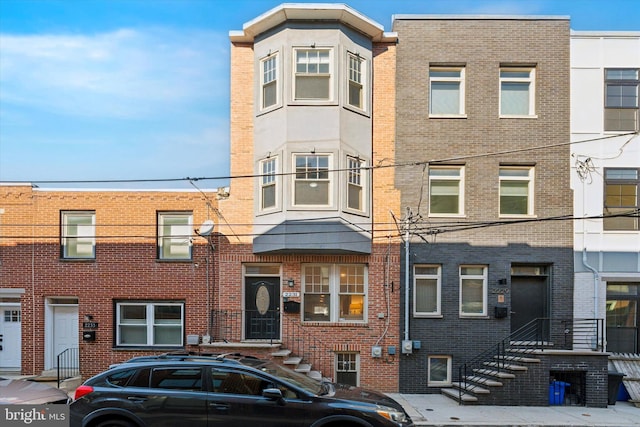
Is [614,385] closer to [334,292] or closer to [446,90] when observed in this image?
[334,292]

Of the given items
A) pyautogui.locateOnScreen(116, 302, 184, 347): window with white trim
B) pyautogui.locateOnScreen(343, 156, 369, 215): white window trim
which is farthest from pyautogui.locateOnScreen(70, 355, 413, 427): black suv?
pyautogui.locateOnScreen(343, 156, 369, 215): white window trim

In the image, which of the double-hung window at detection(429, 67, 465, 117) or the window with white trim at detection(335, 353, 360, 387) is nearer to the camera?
the window with white trim at detection(335, 353, 360, 387)

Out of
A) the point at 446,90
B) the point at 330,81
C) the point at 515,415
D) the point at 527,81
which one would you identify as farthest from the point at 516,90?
the point at 515,415

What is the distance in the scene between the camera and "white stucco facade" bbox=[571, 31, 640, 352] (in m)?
12.1

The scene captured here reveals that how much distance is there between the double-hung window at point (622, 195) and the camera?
12281mm

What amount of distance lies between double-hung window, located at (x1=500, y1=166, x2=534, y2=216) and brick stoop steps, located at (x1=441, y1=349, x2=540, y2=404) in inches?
163

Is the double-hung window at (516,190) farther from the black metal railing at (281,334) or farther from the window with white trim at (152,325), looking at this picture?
the window with white trim at (152,325)

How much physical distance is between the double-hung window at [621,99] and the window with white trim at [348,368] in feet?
32.5

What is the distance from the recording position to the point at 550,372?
10.9 meters

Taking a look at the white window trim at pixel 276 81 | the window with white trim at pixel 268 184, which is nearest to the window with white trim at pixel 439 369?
the window with white trim at pixel 268 184

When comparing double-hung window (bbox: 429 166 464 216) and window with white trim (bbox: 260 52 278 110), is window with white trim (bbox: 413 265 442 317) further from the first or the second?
window with white trim (bbox: 260 52 278 110)

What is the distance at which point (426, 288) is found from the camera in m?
12.4

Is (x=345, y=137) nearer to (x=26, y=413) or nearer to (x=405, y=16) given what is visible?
(x=405, y=16)

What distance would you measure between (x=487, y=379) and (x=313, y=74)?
30.6 feet
